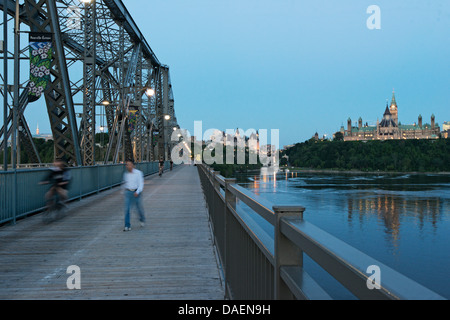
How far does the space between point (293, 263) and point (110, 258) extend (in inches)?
194

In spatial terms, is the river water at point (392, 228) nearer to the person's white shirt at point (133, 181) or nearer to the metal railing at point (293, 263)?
the person's white shirt at point (133, 181)

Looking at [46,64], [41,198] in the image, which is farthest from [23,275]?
[46,64]

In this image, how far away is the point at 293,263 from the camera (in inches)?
85.1

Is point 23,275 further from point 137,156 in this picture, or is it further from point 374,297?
point 137,156

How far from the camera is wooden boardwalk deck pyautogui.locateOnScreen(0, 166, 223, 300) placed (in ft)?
16.0

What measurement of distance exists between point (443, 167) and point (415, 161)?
1157 centimetres

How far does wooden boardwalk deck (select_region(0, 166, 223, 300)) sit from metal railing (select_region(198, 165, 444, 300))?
1234 millimetres

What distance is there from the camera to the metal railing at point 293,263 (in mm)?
1229

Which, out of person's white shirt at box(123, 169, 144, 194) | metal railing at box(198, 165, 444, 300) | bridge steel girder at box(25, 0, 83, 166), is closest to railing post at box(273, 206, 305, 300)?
metal railing at box(198, 165, 444, 300)

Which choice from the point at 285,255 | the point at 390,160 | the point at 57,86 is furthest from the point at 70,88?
the point at 390,160

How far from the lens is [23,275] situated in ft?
18.1

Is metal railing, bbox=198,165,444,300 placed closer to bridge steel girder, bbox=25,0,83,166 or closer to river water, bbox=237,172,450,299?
bridge steel girder, bbox=25,0,83,166

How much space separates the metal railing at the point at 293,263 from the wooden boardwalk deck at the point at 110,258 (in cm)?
123

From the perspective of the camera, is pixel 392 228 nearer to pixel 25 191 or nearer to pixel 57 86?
pixel 57 86
